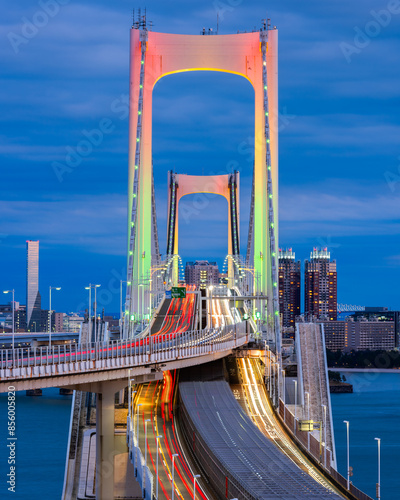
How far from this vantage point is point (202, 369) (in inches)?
2119

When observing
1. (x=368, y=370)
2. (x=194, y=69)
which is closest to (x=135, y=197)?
(x=194, y=69)

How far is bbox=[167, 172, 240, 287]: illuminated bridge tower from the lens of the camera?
117375 mm

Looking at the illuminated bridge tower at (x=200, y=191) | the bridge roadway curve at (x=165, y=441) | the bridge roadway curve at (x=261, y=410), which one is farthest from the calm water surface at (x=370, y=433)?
the illuminated bridge tower at (x=200, y=191)

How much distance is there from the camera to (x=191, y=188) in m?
124

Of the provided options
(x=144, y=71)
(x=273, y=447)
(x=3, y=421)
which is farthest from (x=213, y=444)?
(x=3, y=421)

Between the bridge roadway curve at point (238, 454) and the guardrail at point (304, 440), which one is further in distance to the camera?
the guardrail at point (304, 440)

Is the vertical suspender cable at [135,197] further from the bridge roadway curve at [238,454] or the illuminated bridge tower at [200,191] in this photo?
the illuminated bridge tower at [200,191]

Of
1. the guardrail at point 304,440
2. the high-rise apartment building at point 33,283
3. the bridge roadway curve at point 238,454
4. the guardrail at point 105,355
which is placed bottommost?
the guardrail at point 304,440

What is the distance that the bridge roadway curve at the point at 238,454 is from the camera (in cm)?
2505

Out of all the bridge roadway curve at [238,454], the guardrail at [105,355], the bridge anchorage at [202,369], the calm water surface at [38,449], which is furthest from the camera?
the calm water surface at [38,449]

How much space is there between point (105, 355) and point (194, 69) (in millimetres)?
40451

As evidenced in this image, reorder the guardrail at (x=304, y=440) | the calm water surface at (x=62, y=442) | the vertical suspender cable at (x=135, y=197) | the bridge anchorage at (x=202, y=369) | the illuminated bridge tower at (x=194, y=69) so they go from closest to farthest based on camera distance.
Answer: the bridge anchorage at (x=202, y=369)
the guardrail at (x=304, y=440)
the calm water surface at (x=62, y=442)
the vertical suspender cable at (x=135, y=197)
the illuminated bridge tower at (x=194, y=69)

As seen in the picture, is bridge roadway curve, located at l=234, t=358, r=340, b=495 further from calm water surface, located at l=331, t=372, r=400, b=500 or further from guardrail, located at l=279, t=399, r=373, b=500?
calm water surface, located at l=331, t=372, r=400, b=500

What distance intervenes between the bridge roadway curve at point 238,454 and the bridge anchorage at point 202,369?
0.08 meters
